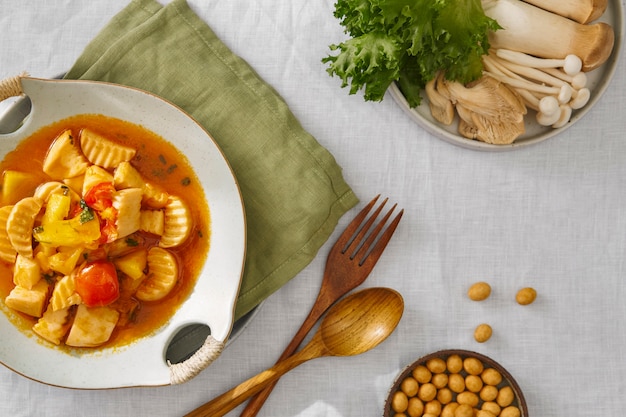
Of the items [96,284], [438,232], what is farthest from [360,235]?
[96,284]

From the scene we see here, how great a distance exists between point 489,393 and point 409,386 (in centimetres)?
25

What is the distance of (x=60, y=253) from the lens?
5.67 ft

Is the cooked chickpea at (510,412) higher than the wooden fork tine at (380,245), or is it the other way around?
A: the wooden fork tine at (380,245)

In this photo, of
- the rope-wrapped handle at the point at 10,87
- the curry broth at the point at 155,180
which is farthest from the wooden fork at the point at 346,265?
the rope-wrapped handle at the point at 10,87

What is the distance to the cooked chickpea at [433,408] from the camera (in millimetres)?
1924

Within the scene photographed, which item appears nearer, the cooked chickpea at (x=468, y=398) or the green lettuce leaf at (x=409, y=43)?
the green lettuce leaf at (x=409, y=43)

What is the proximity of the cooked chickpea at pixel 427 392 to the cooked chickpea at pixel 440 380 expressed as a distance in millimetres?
16

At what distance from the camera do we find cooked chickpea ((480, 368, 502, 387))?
75.7 inches

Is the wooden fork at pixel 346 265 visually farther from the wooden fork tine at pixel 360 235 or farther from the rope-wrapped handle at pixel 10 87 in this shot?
the rope-wrapped handle at pixel 10 87

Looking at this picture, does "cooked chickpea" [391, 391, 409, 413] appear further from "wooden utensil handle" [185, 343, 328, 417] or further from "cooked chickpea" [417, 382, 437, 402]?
"wooden utensil handle" [185, 343, 328, 417]

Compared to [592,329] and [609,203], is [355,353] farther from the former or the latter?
[609,203]

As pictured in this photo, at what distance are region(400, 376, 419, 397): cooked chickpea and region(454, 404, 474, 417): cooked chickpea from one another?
14 centimetres

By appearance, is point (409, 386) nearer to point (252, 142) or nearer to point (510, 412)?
point (510, 412)

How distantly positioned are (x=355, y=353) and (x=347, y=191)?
49 cm
